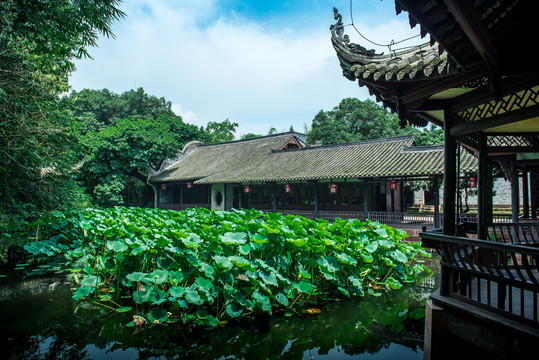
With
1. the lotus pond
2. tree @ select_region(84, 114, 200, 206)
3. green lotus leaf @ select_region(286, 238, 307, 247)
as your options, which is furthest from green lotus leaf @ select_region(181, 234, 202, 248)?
tree @ select_region(84, 114, 200, 206)

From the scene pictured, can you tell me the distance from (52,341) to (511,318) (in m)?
3.97

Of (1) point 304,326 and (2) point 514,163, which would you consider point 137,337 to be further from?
(2) point 514,163

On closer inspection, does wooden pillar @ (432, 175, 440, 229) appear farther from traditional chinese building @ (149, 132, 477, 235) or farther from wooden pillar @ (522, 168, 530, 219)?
wooden pillar @ (522, 168, 530, 219)

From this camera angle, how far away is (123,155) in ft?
61.1

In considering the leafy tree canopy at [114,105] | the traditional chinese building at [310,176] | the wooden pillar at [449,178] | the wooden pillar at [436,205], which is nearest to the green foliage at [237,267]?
the wooden pillar at [449,178]

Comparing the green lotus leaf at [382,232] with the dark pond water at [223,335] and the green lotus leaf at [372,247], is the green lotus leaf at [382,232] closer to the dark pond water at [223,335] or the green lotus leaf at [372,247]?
the green lotus leaf at [372,247]

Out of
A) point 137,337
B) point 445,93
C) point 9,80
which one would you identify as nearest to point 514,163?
point 445,93

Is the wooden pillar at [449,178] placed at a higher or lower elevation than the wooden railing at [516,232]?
higher

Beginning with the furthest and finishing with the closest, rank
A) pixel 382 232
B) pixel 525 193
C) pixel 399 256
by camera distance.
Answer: pixel 525 193 → pixel 382 232 → pixel 399 256

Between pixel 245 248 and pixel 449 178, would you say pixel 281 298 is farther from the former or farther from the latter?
pixel 449 178

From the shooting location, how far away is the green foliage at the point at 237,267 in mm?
3549

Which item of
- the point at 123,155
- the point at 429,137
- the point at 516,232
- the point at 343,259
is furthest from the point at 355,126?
the point at 343,259

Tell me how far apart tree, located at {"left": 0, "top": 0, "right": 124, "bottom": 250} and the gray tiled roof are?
7.92 m

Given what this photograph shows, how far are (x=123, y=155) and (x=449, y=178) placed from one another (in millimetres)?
18123
